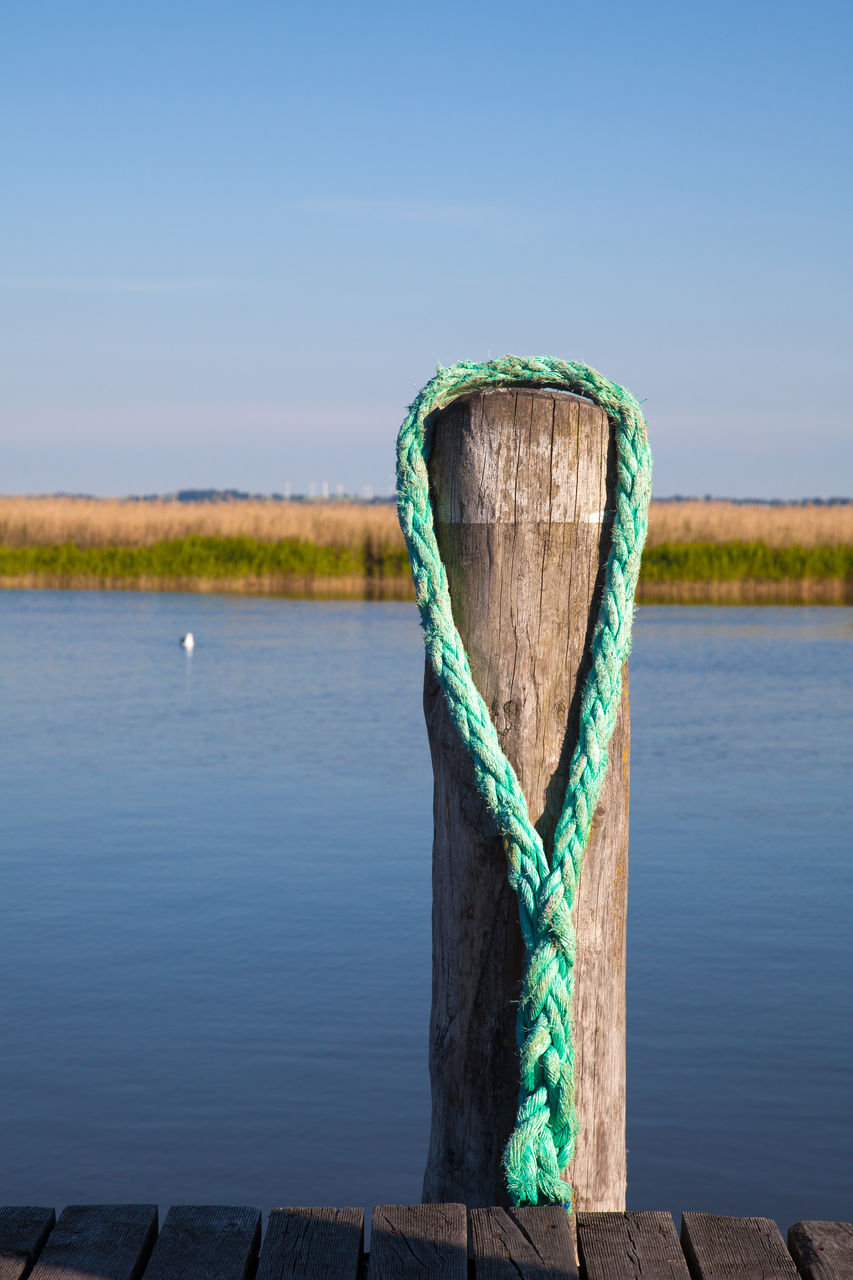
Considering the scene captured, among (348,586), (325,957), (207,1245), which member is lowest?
(325,957)

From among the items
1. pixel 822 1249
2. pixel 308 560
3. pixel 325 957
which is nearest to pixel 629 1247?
pixel 822 1249

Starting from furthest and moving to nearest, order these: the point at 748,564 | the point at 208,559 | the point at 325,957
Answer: the point at 208,559 < the point at 748,564 < the point at 325,957

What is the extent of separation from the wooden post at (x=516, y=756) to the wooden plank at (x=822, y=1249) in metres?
0.38

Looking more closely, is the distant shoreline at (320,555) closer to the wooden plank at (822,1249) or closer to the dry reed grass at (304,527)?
the dry reed grass at (304,527)

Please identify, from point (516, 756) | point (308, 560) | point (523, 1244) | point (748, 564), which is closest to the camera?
point (523, 1244)

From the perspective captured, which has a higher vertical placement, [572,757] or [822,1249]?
[572,757]

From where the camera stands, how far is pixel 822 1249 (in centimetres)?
213

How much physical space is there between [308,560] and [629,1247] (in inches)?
949

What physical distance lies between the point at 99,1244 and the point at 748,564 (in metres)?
24.6

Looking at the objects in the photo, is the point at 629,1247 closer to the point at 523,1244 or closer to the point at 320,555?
the point at 523,1244

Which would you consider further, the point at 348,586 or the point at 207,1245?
the point at 348,586

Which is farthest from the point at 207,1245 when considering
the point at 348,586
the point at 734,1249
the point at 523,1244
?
the point at 348,586

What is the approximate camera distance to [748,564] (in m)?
25.5

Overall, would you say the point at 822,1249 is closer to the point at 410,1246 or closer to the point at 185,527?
the point at 410,1246
